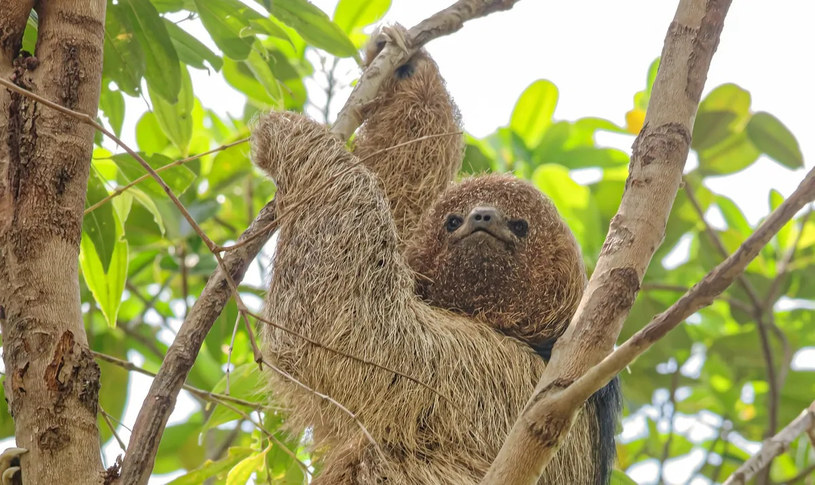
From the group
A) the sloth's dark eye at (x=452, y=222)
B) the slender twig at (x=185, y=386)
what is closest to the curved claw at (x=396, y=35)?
the sloth's dark eye at (x=452, y=222)

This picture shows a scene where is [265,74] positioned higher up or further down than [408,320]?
higher up

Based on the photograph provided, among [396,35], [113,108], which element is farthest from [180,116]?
[396,35]

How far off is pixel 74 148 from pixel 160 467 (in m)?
5.78

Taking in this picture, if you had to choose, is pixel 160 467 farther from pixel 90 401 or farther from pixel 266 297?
pixel 90 401

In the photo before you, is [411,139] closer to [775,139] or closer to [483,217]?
[483,217]

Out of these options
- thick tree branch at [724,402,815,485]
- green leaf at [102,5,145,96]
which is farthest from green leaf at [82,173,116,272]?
thick tree branch at [724,402,815,485]

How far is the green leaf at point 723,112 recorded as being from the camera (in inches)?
306

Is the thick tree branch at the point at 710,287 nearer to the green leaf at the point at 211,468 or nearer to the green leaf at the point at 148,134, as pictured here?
the green leaf at the point at 211,468

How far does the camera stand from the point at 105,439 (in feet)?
24.4

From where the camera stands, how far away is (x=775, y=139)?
7.75m

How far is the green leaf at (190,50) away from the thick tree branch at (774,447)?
4.07 m

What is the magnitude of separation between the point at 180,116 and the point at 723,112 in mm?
4561


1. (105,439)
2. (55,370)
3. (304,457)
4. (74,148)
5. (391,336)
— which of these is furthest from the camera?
(105,439)

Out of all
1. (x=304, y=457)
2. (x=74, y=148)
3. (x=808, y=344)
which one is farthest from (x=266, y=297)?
(x=808, y=344)
